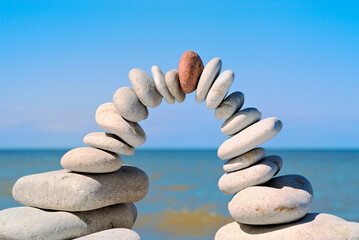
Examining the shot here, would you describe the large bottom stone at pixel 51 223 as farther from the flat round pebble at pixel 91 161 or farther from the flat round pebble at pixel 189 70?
the flat round pebble at pixel 189 70

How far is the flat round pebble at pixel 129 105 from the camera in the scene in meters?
4.82

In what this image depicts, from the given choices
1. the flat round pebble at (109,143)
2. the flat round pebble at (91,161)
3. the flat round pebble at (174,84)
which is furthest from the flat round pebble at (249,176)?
the flat round pebble at (91,161)

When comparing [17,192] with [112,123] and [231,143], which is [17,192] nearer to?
[112,123]

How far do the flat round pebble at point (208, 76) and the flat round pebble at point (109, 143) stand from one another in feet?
3.50

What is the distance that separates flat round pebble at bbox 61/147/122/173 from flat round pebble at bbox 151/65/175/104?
955mm

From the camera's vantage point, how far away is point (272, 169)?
14.7ft

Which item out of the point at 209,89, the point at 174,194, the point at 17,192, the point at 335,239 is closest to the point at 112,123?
the point at 209,89

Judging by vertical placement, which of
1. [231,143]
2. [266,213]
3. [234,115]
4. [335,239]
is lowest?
[335,239]

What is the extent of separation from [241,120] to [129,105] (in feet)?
4.34

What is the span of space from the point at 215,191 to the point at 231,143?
367 inches

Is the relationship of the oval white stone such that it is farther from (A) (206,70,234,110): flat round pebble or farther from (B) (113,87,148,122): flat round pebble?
(A) (206,70,234,110): flat round pebble

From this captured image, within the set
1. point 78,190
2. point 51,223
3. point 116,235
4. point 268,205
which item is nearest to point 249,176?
point 268,205

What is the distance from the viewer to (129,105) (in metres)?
4.83

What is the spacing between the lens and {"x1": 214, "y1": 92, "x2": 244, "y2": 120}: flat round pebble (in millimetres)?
4633
